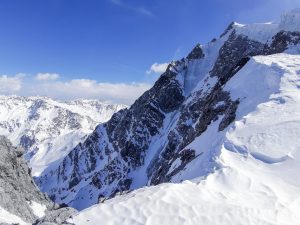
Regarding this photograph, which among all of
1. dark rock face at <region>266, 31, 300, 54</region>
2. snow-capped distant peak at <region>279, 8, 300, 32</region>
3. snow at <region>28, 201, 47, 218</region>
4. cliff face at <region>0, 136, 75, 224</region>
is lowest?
snow at <region>28, 201, 47, 218</region>

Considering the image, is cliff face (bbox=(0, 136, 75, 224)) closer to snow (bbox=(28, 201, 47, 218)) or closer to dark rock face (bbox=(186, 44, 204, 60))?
snow (bbox=(28, 201, 47, 218))

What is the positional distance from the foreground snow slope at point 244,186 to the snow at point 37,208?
28903 mm

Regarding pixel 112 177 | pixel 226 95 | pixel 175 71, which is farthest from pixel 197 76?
pixel 226 95

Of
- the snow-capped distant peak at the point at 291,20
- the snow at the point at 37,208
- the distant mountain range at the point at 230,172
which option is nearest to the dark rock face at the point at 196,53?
the snow-capped distant peak at the point at 291,20

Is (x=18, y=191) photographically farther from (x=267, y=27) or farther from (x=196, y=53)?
(x=196, y=53)

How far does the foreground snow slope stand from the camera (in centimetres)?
2352

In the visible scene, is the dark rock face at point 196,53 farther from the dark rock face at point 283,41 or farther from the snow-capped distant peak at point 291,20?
the dark rock face at point 283,41

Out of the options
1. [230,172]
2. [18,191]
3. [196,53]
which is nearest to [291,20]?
[196,53]

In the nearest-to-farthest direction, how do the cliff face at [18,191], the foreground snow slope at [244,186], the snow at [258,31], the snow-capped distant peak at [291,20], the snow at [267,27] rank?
the foreground snow slope at [244,186], the cliff face at [18,191], the snow-capped distant peak at [291,20], the snow at [267,27], the snow at [258,31]

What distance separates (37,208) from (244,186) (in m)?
36.2

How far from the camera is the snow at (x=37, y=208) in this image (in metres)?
53.7

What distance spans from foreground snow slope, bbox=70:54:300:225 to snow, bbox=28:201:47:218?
28903 millimetres

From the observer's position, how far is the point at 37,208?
55.5 metres

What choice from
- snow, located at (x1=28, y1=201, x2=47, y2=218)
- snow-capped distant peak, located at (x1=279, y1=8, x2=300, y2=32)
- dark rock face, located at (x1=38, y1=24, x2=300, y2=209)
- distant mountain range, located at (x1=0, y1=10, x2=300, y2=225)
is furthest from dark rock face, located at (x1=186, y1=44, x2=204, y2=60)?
snow, located at (x1=28, y1=201, x2=47, y2=218)
